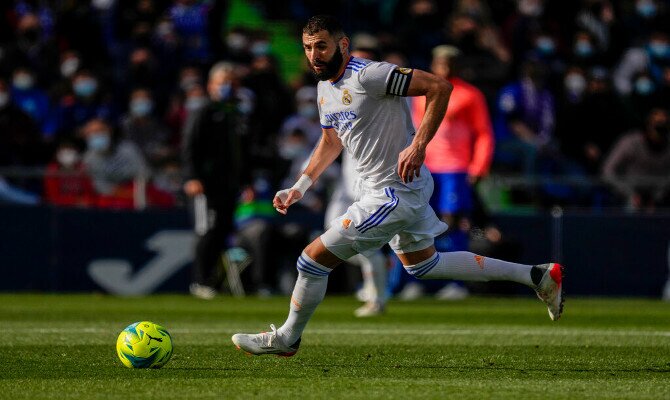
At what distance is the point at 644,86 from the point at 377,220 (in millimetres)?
13822

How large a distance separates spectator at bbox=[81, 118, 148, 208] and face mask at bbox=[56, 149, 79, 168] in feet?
0.52

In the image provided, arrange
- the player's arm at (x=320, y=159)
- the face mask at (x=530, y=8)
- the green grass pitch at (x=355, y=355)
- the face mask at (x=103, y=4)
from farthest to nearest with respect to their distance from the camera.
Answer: the face mask at (x=530, y=8)
the face mask at (x=103, y=4)
the player's arm at (x=320, y=159)
the green grass pitch at (x=355, y=355)

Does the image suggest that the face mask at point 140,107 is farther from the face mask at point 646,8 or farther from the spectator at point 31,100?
the face mask at point 646,8

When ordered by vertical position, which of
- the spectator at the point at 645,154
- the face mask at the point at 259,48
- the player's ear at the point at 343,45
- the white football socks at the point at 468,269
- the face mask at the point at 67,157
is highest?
the player's ear at the point at 343,45

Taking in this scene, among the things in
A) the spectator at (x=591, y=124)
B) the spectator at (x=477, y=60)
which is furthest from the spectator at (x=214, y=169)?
the spectator at (x=591, y=124)

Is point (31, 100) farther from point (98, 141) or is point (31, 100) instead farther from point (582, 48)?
point (582, 48)

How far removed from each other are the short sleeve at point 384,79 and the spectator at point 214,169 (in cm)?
754

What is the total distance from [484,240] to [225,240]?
10.0 ft

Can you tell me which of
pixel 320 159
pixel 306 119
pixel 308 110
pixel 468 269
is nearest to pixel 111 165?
pixel 306 119


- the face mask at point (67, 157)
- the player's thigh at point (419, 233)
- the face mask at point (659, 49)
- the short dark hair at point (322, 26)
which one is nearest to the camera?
the short dark hair at point (322, 26)

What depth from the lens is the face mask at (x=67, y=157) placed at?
690 inches

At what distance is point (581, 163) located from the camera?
64.8ft

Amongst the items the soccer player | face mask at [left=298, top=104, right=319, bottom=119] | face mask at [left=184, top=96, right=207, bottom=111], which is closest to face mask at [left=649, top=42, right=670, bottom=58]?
face mask at [left=298, top=104, right=319, bottom=119]

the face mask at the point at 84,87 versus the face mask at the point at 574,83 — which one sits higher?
the face mask at the point at 84,87
